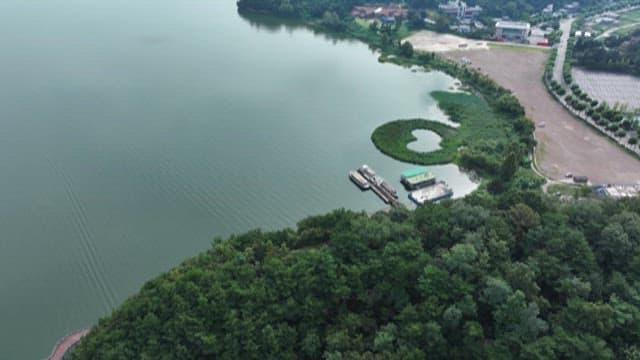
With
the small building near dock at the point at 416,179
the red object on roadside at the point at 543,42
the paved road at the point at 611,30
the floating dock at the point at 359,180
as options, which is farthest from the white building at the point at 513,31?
the floating dock at the point at 359,180

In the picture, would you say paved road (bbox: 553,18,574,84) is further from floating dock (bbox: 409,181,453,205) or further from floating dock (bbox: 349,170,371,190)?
floating dock (bbox: 349,170,371,190)

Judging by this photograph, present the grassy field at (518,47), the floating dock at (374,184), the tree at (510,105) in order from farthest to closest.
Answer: the grassy field at (518,47) < the tree at (510,105) < the floating dock at (374,184)

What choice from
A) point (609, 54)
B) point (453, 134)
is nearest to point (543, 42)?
point (609, 54)

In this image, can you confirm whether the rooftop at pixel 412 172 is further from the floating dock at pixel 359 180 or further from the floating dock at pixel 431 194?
the floating dock at pixel 359 180

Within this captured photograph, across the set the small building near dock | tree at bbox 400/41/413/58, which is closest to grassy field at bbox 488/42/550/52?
tree at bbox 400/41/413/58

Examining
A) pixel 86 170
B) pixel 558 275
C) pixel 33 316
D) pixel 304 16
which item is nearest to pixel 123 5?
pixel 304 16

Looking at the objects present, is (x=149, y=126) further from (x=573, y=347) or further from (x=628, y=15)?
(x=628, y=15)
